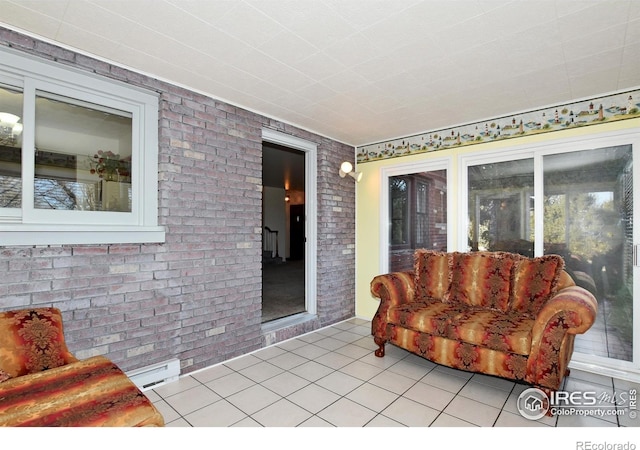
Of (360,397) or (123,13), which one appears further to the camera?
(360,397)

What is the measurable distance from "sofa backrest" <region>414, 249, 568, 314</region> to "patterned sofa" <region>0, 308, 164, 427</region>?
276cm

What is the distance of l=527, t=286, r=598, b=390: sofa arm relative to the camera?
2.13m

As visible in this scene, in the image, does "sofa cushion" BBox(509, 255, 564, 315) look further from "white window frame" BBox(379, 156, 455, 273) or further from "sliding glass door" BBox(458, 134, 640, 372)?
"white window frame" BBox(379, 156, 455, 273)

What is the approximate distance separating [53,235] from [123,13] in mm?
1441

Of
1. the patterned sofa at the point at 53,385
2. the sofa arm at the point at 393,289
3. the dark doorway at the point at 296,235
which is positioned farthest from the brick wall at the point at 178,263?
the dark doorway at the point at 296,235

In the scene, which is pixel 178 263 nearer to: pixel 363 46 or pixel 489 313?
pixel 363 46

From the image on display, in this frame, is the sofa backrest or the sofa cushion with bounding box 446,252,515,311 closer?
the sofa backrest

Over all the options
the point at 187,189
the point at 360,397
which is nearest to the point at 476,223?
the point at 360,397

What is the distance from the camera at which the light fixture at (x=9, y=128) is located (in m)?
2.04

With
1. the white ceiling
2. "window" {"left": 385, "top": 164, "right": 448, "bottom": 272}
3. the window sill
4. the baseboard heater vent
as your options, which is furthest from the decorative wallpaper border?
the baseboard heater vent

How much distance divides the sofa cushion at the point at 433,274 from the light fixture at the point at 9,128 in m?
3.54

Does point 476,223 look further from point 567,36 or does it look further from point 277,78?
point 277,78

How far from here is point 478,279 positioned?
10.2ft

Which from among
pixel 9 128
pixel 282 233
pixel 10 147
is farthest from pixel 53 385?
pixel 282 233
